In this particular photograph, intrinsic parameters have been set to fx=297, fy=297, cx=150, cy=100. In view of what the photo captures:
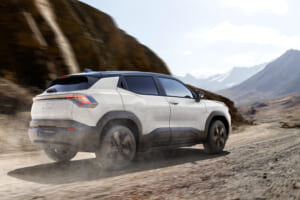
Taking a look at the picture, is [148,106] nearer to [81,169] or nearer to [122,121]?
[122,121]

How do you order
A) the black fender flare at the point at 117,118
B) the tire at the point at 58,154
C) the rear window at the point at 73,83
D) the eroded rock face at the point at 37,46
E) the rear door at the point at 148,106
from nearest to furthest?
the black fender flare at the point at 117,118, the rear window at the point at 73,83, the rear door at the point at 148,106, the tire at the point at 58,154, the eroded rock face at the point at 37,46

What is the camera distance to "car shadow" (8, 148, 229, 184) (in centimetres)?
428

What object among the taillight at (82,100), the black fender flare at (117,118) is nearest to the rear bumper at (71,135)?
the black fender flare at (117,118)

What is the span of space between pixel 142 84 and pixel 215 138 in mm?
2252

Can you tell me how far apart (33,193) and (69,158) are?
2115mm

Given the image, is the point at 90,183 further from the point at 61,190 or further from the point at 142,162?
the point at 142,162

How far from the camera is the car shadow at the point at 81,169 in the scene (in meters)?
4.28

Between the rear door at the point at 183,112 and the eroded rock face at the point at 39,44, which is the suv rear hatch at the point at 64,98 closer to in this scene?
the rear door at the point at 183,112

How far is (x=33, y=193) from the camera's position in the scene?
3.46 meters

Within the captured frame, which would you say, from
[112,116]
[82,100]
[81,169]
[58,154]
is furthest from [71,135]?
[58,154]

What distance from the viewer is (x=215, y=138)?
6488 millimetres

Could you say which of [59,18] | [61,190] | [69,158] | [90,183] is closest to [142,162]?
[69,158]

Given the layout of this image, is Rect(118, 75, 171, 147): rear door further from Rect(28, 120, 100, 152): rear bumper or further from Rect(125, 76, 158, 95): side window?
Rect(28, 120, 100, 152): rear bumper

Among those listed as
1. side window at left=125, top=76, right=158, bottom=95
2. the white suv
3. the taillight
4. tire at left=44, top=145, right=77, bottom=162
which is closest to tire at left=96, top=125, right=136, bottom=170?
the white suv
